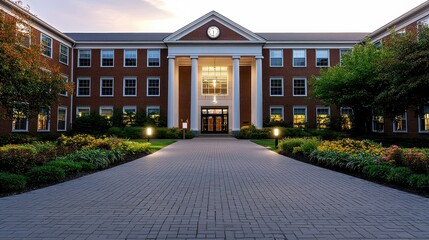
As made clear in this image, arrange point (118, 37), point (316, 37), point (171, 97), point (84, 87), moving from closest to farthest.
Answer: point (171, 97) → point (84, 87) → point (316, 37) → point (118, 37)

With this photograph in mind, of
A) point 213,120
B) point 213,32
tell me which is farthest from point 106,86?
point 213,32

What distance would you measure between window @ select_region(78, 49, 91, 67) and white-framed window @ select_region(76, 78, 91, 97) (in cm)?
175

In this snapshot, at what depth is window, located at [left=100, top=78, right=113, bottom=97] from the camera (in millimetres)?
39781

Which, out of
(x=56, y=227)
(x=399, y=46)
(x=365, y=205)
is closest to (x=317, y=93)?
(x=399, y=46)

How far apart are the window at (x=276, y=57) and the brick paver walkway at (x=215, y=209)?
1230 inches

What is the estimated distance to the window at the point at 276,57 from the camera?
131 ft

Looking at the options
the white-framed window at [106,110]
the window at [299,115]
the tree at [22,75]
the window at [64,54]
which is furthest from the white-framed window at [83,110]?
the window at [299,115]

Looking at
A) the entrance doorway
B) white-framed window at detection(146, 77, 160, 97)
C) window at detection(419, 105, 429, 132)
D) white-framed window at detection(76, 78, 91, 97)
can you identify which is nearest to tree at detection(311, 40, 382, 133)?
window at detection(419, 105, 429, 132)

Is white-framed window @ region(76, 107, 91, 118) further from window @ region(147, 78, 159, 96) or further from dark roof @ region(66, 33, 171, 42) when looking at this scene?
dark roof @ region(66, 33, 171, 42)

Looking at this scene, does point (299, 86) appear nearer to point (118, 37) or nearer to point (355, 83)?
point (355, 83)

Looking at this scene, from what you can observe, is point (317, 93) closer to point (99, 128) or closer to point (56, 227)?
point (99, 128)

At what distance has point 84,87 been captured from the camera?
39.6 meters

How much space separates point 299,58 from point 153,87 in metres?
17.6

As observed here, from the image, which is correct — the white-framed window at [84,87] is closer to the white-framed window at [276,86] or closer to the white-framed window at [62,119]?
the white-framed window at [62,119]
